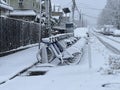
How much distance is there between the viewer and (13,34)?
91.0 feet

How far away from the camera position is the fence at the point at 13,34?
968 inches

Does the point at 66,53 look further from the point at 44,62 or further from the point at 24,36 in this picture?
the point at 24,36

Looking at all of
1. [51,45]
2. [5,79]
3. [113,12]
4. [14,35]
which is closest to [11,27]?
[14,35]

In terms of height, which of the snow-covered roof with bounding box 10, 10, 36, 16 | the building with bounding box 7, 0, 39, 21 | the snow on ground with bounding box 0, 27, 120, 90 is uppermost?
the building with bounding box 7, 0, 39, 21

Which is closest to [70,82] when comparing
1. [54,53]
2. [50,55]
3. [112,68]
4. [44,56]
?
[112,68]

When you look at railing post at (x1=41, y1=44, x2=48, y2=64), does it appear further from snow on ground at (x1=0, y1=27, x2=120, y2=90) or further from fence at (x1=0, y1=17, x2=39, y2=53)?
fence at (x1=0, y1=17, x2=39, y2=53)

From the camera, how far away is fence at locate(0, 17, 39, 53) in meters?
24.6

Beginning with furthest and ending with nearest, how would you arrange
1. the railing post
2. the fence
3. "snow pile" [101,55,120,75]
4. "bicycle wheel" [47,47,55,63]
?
the fence
"bicycle wheel" [47,47,55,63]
the railing post
"snow pile" [101,55,120,75]

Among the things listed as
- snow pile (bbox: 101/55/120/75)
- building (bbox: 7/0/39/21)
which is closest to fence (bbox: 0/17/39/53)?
snow pile (bbox: 101/55/120/75)

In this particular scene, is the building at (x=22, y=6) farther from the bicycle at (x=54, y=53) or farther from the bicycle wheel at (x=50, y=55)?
the bicycle wheel at (x=50, y=55)

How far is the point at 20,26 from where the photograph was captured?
103ft

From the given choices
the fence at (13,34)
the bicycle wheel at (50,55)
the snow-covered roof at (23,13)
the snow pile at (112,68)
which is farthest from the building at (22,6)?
the snow pile at (112,68)

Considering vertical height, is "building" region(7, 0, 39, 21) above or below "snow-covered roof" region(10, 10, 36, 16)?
above

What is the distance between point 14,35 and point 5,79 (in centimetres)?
1427
